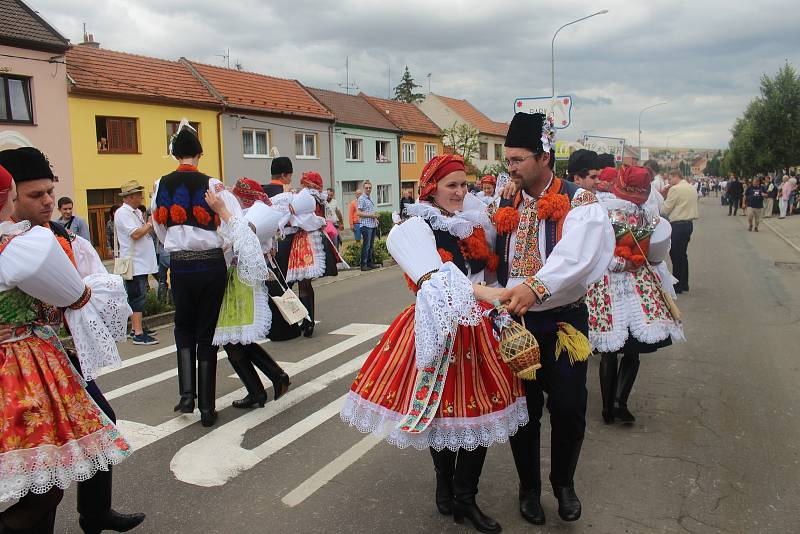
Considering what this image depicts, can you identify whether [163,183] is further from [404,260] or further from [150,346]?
[150,346]

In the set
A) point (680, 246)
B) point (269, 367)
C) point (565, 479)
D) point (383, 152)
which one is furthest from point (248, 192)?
point (383, 152)

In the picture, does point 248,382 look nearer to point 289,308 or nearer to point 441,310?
point 289,308

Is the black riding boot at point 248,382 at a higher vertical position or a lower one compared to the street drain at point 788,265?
higher

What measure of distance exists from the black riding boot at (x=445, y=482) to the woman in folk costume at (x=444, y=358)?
0.10 metres

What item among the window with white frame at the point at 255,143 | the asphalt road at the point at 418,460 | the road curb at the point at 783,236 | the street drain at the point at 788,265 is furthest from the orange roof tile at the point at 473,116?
the asphalt road at the point at 418,460

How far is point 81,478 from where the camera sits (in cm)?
271

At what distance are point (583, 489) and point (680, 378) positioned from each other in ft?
8.94

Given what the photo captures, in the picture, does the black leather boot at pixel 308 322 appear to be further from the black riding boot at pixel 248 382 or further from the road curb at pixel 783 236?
the road curb at pixel 783 236

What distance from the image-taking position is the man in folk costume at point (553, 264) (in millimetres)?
3082

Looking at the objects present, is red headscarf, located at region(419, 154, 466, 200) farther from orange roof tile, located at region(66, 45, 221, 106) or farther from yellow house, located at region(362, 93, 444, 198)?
yellow house, located at region(362, 93, 444, 198)

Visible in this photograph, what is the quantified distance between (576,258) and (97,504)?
2.56 metres

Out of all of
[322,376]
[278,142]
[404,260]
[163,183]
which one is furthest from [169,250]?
[278,142]

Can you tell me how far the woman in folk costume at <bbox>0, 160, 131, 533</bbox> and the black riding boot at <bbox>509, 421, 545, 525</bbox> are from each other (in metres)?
1.94

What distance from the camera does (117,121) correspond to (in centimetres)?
2073
